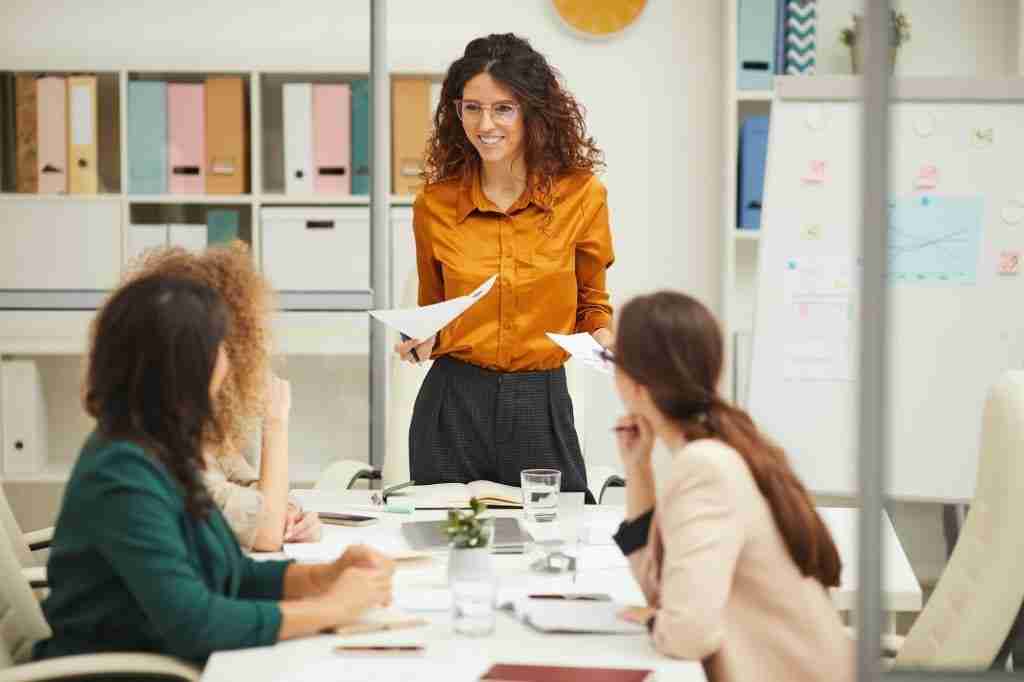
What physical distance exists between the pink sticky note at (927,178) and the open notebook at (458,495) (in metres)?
1.31

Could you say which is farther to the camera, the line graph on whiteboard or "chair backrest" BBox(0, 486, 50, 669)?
the line graph on whiteboard

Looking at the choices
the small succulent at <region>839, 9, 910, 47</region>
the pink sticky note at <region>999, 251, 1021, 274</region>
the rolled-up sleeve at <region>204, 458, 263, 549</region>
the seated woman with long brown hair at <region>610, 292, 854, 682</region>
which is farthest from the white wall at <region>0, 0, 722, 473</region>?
the seated woman with long brown hair at <region>610, 292, 854, 682</region>

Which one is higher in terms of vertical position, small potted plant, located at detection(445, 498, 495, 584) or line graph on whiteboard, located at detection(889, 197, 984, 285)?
line graph on whiteboard, located at detection(889, 197, 984, 285)

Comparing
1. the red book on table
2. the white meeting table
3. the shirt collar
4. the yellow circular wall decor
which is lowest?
the white meeting table

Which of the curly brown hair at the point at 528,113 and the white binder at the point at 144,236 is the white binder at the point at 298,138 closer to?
the white binder at the point at 144,236

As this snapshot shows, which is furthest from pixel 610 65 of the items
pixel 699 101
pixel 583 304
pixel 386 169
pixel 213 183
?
pixel 583 304

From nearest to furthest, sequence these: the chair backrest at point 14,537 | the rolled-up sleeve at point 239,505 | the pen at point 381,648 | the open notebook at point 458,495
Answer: the pen at point 381,648, the rolled-up sleeve at point 239,505, the chair backrest at point 14,537, the open notebook at point 458,495

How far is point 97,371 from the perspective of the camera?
64.4 inches

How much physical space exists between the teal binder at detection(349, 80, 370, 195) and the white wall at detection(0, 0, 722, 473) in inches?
14.7

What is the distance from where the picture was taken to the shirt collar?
2668 mm

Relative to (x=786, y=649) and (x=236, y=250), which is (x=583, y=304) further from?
(x=786, y=649)

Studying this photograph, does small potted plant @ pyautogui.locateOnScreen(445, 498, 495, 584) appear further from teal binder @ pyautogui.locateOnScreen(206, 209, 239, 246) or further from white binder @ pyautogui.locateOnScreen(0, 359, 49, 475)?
white binder @ pyautogui.locateOnScreen(0, 359, 49, 475)

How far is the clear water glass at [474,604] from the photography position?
1.63 m

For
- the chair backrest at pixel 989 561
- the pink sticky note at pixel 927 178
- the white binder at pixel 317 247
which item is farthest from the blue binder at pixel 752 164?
the chair backrest at pixel 989 561
